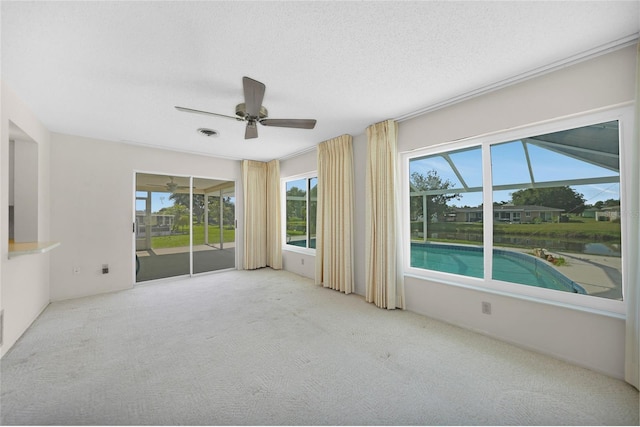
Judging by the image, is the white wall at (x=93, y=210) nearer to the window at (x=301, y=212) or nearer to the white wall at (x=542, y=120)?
the window at (x=301, y=212)

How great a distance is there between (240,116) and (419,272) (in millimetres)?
2722

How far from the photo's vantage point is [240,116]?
2.53 m

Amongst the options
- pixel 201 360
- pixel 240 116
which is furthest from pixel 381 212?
pixel 201 360

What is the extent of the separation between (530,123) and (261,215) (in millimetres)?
4587

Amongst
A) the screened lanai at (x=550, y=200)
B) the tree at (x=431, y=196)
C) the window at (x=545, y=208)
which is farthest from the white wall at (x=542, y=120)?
the tree at (x=431, y=196)

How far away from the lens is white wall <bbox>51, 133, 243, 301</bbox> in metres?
3.41

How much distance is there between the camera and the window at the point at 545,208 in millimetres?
1933

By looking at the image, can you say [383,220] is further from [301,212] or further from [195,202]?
[195,202]

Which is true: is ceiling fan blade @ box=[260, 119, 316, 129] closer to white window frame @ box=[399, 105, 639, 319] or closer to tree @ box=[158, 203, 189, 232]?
white window frame @ box=[399, 105, 639, 319]

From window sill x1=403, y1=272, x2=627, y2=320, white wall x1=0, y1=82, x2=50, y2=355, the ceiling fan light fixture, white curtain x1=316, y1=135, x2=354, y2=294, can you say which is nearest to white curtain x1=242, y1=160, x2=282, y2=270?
white curtain x1=316, y1=135, x2=354, y2=294

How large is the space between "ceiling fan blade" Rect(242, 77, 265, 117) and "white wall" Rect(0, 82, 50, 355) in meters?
2.07

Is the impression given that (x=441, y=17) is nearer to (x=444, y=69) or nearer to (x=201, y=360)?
(x=444, y=69)

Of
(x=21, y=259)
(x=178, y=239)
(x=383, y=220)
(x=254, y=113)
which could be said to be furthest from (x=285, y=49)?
(x=178, y=239)

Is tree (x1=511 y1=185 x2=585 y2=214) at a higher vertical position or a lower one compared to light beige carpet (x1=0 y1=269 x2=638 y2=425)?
higher
